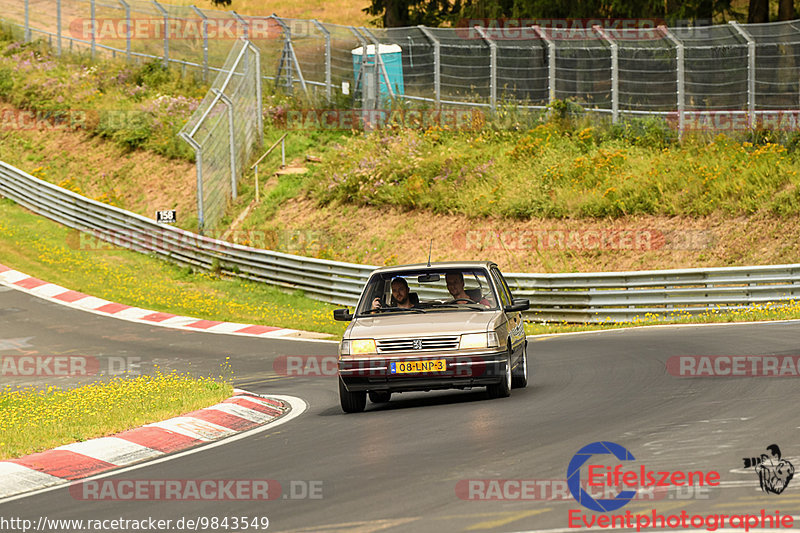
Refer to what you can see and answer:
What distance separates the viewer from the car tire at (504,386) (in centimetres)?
1173

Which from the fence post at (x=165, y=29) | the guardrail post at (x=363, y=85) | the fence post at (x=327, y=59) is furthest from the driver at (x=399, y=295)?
the fence post at (x=165, y=29)

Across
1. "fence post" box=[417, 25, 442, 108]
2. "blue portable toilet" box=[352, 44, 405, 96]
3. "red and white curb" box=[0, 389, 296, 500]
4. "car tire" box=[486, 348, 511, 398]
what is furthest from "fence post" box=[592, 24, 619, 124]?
"red and white curb" box=[0, 389, 296, 500]

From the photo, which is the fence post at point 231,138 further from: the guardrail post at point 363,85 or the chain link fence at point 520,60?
the guardrail post at point 363,85

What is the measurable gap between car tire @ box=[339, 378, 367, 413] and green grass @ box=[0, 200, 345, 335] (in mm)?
10314

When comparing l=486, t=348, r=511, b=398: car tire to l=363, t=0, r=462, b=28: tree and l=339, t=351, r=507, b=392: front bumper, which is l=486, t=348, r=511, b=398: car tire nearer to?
l=339, t=351, r=507, b=392: front bumper

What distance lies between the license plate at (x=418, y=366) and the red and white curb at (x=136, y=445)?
1398 mm

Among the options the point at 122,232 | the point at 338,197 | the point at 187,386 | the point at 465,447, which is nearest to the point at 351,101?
the point at 338,197

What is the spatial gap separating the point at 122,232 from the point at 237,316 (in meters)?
9.25

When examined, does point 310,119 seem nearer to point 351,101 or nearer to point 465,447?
point 351,101

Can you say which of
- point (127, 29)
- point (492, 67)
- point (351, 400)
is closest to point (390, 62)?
point (492, 67)

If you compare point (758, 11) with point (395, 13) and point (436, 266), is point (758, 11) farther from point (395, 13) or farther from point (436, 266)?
point (436, 266)

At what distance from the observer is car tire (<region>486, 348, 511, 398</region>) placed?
38.5 ft

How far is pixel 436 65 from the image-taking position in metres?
33.2

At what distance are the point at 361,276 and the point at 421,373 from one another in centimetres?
1478
